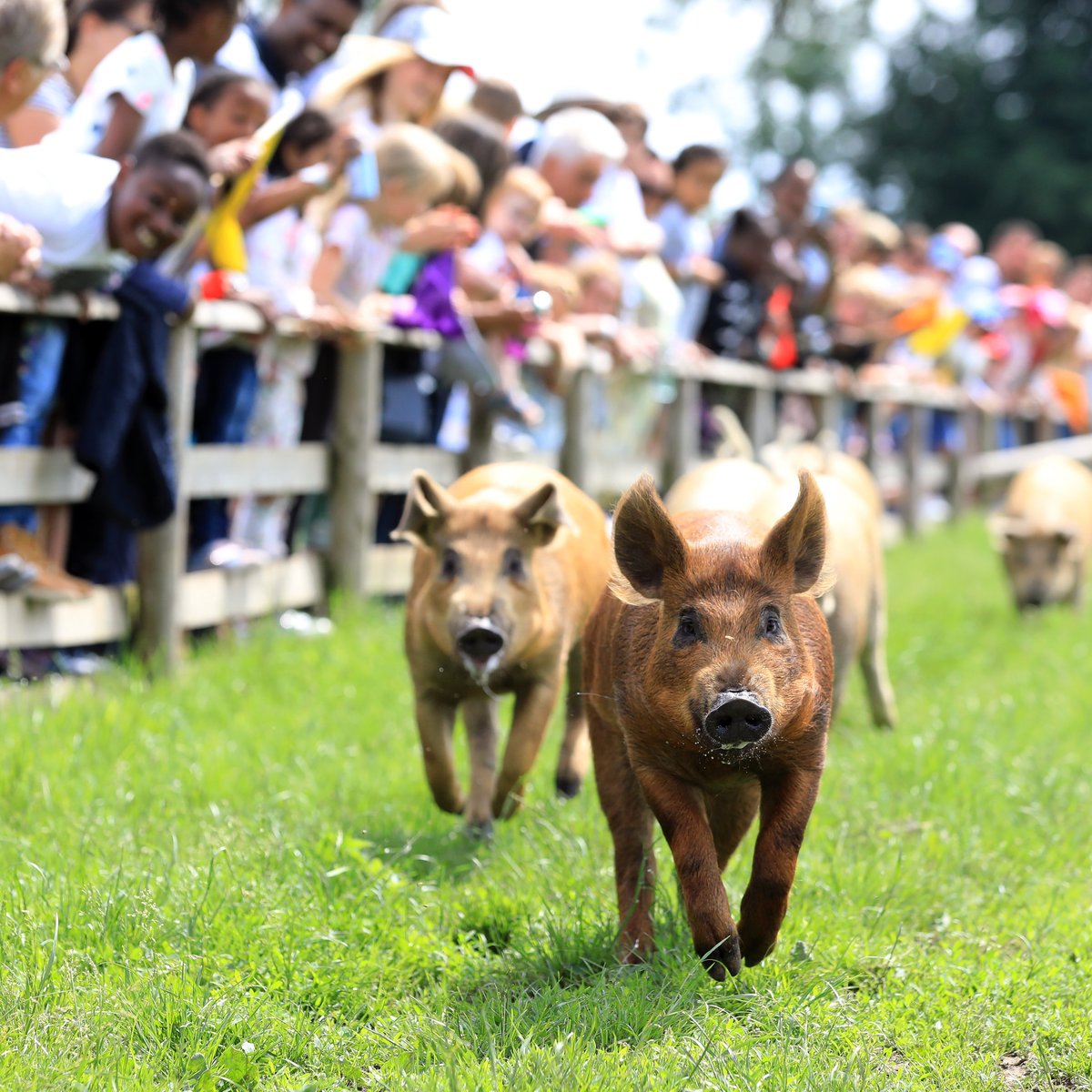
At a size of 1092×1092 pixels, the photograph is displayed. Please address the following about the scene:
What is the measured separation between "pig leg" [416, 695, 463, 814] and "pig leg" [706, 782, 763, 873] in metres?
1.03

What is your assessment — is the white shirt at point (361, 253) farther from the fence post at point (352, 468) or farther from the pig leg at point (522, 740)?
the pig leg at point (522, 740)

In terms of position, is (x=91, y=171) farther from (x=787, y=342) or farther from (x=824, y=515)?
(x=787, y=342)

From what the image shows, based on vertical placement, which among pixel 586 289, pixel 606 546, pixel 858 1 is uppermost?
pixel 858 1

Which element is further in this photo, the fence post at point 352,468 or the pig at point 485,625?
the fence post at point 352,468

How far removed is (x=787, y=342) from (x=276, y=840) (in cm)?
865

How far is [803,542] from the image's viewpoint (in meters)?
3.71

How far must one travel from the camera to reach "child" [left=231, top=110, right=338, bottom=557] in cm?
720

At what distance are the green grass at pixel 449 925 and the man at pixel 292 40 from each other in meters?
2.87

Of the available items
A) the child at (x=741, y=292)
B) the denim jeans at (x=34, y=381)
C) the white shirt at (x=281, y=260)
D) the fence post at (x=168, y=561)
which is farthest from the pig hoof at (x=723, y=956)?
the child at (x=741, y=292)

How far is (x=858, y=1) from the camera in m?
35.8

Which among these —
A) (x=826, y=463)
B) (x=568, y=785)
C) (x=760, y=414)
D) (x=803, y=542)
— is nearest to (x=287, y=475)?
(x=826, y=463)

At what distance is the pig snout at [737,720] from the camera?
10.8ft

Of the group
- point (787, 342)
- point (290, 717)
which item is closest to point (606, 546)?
point (290, 717)

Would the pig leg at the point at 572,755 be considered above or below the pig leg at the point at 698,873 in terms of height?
below
